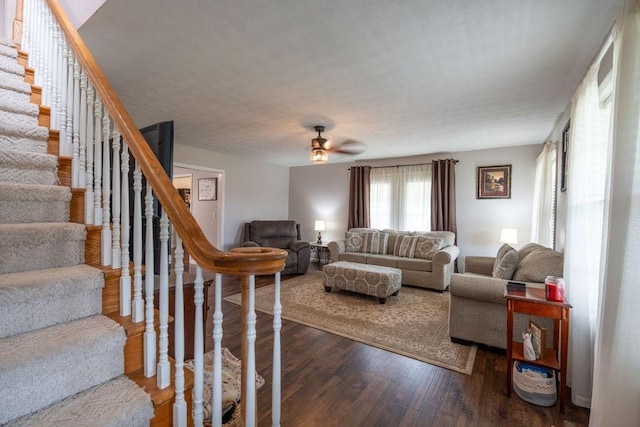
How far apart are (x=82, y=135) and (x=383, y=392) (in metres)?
2.42

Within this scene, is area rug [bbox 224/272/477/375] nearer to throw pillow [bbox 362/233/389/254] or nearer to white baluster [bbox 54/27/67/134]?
throw pillow [bbox 362/233/389/254]

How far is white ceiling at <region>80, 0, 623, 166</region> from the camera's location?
5.39 feet

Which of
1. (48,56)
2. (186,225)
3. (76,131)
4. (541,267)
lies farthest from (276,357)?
(541,267)

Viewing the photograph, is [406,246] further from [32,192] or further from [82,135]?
[32,192]

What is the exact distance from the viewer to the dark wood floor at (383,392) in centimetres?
170

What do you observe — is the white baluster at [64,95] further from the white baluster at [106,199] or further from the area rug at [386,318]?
the area rug at [386,318]

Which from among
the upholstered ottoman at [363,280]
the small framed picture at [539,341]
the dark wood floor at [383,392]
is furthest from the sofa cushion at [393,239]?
the small framed picture at [539,341]

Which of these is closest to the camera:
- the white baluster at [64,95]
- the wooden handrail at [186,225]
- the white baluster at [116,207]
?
the wooden handrail at [186,225]

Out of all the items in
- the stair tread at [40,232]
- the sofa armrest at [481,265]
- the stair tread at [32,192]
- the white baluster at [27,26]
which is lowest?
the sofa armrest at [481,265]

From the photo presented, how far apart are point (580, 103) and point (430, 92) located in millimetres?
1113

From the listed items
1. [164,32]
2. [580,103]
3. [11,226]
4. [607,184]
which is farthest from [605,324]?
[164,32]

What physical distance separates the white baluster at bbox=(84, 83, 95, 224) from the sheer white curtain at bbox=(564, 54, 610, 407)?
9.45ft

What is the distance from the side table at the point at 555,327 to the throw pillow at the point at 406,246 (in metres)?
2.91

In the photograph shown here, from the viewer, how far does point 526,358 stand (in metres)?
1.93
